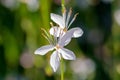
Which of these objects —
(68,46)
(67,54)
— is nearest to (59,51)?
(67,54)

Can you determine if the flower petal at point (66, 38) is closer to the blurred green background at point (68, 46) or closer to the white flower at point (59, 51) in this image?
the white flower at point (59, 51)

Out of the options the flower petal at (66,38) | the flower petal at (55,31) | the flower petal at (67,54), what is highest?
the flower petal at (55,31)

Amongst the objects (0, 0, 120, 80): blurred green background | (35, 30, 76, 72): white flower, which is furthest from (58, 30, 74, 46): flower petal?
(0, 0, 120, 80): blurred green background

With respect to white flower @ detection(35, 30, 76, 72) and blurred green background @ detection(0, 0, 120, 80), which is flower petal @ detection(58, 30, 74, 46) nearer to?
white flower @ detection(35, 30, 76, 72)

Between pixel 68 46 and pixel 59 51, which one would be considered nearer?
pixel 59 51

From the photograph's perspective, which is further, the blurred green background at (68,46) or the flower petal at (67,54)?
the blurred green background at (68,46)

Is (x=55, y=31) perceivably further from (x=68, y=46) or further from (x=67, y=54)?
(x=68, y=46)

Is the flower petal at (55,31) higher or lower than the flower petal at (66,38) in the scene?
higher

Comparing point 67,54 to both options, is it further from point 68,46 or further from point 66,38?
point 68,46

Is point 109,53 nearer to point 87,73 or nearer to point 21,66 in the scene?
point 87,73

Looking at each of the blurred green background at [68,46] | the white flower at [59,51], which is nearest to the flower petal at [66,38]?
the white flower at [59,51]
